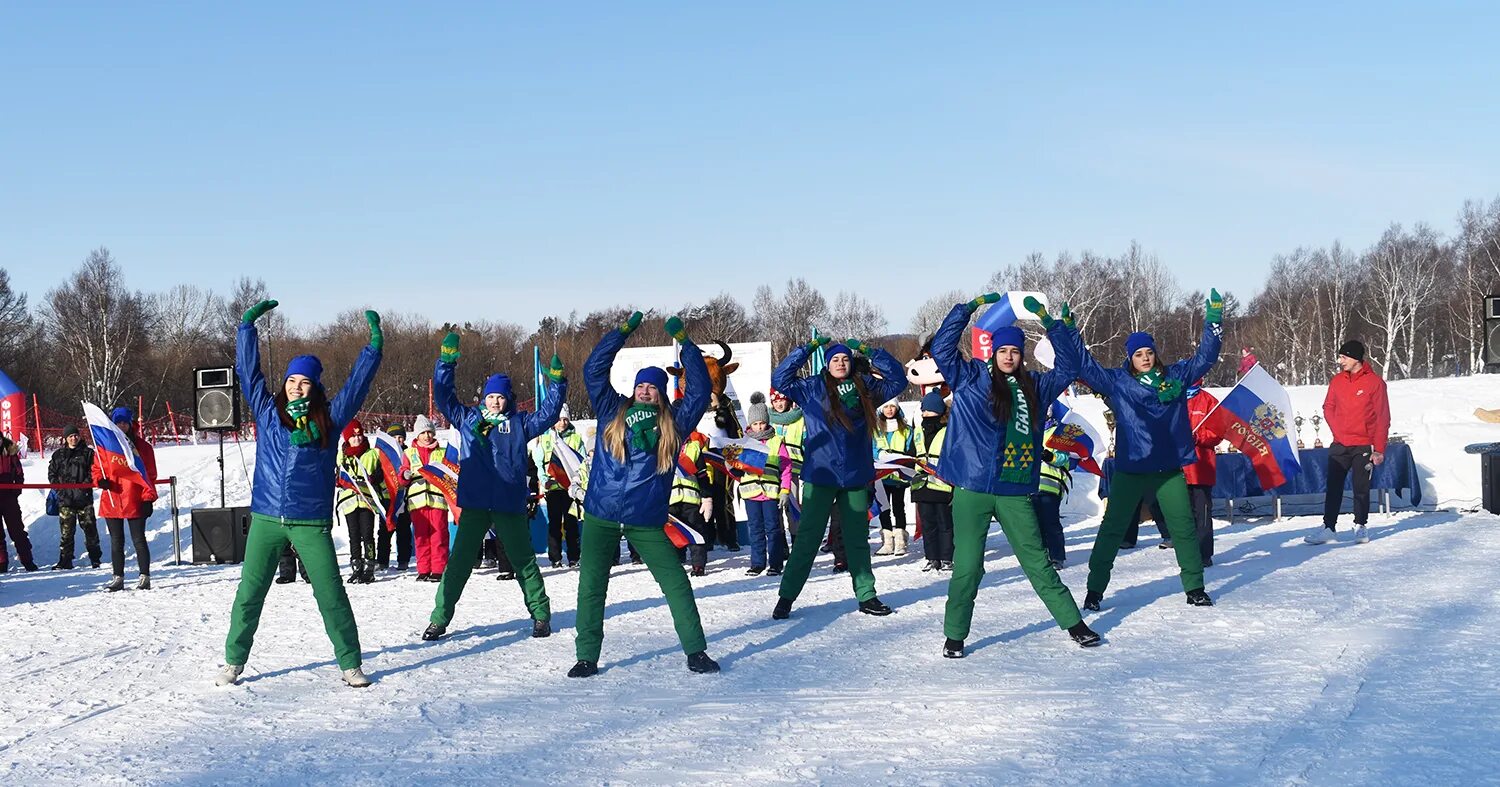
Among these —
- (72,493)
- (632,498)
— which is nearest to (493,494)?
(632,498)

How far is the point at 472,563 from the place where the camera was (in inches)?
323

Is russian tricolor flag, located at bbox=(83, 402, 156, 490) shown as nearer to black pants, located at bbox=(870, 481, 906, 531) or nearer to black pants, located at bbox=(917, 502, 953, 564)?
black pants, located at bbox=(870, 481, 906, 531)

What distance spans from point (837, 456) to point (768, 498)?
301 centimetres

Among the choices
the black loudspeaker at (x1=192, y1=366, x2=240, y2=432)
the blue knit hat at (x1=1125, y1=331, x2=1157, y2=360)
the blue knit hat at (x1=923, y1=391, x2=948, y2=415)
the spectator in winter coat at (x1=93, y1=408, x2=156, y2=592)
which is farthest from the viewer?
the black loudspeaker at (x1=192, y1=366, x2=240, y2=432)

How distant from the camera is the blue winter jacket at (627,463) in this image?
6.92 m

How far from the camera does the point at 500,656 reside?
745 centimetres

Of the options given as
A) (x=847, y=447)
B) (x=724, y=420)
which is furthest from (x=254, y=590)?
(x=724, y=420)

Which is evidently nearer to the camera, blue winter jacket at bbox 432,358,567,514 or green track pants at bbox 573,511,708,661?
green track pants at bbox 573,511,708,661

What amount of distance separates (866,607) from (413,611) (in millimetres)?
3314

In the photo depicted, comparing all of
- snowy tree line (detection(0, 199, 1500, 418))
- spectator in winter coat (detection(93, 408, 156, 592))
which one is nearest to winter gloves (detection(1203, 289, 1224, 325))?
spectator in winter coat (detection(93, 408, 156, 592))

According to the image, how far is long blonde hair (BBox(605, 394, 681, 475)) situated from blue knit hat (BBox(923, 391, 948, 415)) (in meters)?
4.84

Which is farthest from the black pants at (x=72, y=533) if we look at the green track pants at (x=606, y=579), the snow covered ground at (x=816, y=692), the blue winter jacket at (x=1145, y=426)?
the blue winter jacket at (x=1145, y=426)

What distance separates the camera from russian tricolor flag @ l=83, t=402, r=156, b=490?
11.6 meters

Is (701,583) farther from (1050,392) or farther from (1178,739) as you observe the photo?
(1178,739)
